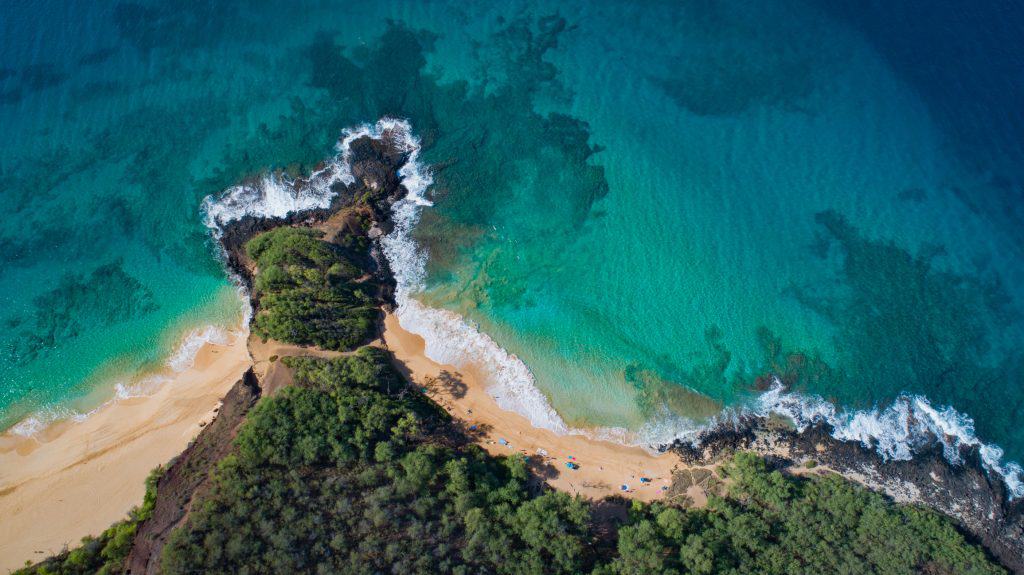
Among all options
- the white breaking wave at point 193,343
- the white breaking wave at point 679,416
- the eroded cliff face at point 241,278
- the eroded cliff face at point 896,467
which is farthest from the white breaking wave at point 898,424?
the white breaking wave at point 193,343

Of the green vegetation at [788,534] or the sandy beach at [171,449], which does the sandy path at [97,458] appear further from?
the green vegetation at [788,534]

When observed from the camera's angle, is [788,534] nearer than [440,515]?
No

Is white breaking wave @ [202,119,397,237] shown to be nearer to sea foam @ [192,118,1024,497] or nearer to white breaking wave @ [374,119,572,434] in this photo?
sea foam @ [192,118,1024,497]

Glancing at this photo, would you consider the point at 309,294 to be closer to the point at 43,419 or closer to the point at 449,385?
the point at 449,385

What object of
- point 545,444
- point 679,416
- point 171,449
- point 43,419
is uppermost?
point 43,419

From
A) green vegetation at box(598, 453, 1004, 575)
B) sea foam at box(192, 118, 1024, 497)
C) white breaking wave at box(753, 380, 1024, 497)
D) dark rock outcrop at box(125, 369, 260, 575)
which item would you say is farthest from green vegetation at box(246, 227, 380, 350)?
white breaking wave at box(753, 380, 1024, 497)

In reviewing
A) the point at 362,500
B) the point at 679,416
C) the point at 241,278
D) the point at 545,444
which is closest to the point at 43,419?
the point at 241,278
